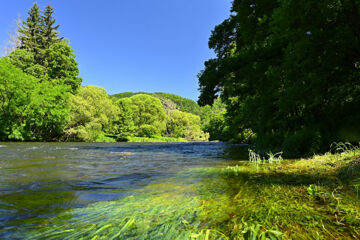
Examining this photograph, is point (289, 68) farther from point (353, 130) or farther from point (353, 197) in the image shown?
point (353, 197)

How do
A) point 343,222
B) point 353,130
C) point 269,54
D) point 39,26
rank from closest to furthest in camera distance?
point 343,222 < point 353,130 < point 269,54 < point 39,26

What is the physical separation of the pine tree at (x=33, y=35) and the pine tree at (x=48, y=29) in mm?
938

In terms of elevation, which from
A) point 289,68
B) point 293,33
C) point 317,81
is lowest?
point 317,81

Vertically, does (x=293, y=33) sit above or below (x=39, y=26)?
below

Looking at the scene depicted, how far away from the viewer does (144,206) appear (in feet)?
9.20

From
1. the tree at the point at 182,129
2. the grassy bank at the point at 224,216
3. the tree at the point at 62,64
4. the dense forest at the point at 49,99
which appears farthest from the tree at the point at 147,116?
the grassy bank at the point at 224,216

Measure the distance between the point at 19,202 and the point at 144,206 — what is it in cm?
204

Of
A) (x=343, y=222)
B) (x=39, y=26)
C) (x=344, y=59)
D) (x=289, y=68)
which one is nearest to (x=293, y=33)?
(x=289, y=68)

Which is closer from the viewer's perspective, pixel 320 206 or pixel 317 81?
pixel 320 206

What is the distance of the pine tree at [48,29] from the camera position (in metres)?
47.8

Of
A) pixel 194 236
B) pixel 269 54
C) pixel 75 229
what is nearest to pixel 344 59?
pixel 269 54

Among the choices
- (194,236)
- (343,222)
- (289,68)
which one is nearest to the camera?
(194,236)

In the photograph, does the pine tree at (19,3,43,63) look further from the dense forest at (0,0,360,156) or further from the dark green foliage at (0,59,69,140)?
the dense forest at (0,0,360,156)

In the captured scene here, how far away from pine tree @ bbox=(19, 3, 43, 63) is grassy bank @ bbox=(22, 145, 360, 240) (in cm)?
5276
